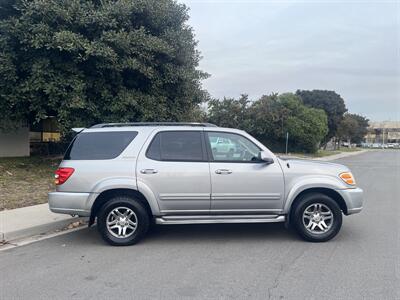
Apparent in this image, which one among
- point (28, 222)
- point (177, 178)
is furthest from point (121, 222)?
point (28, 222)

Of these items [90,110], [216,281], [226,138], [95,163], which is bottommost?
[216,281]

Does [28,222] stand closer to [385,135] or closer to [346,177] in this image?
[346,177]

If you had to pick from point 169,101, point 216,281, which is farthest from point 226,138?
point 169,101

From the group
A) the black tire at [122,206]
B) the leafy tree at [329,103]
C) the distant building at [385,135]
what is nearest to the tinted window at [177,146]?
the black tire at [122,206]

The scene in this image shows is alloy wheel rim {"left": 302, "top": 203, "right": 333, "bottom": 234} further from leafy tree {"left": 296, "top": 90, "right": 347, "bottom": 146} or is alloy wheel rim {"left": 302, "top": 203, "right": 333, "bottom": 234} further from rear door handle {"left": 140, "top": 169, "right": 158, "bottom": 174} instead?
leafy tree {"left": 296, "top": 90, "right": 347, "bottom": 146}

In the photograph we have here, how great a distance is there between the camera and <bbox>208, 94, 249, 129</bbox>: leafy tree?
34.6m

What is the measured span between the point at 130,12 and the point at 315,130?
28.2m

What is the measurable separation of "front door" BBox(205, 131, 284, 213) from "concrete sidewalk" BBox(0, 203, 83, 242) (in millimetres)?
3031

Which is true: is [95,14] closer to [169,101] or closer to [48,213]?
[169,101]

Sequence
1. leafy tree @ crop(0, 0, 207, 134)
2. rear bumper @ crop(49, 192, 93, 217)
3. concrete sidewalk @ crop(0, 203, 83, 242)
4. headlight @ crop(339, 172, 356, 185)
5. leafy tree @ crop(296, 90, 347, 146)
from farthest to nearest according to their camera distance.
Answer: leafy tree @ crop(296, 90, 347, 146), leafy tree @ crop(0, 0, 207, 134), concrete sidewalk @ crop(0, 203, 83, 242), headlight @ crop(339, 172, 356, 185), rear bumper @ crop(49, 192, 93, 217)

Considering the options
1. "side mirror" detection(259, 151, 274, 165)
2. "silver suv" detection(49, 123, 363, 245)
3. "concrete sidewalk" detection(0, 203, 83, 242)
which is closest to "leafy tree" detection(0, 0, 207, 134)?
"concrete sidewalk" detection(0, 203, 83, 242)

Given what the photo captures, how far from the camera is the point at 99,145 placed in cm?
616

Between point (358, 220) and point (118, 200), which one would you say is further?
point (358, 220)

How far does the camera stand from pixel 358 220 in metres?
7.82
